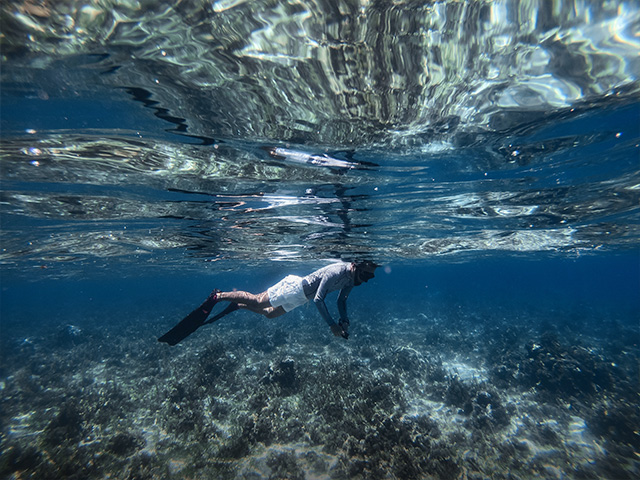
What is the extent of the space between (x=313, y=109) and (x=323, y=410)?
1123 centimetres

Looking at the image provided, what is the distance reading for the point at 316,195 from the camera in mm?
10844

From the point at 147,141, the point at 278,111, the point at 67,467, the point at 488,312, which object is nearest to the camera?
the point at 278,111

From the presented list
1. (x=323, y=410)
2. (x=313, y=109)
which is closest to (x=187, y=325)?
(x=323, y=410)

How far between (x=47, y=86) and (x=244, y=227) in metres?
9.91

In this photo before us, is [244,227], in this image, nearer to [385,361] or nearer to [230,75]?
[230,75]

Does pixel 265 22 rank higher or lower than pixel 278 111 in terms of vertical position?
higher

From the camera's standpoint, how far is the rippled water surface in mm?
4223

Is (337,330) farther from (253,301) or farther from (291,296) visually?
(253,301)

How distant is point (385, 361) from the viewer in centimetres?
1636

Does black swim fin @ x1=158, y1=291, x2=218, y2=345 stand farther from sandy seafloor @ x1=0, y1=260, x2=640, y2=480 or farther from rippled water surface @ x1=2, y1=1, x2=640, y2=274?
rippled water surface @ x1=2, y1=1, x2=640, y2=274

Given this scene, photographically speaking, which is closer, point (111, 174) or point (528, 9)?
point (528, 9)

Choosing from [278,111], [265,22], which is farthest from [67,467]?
[265,22]

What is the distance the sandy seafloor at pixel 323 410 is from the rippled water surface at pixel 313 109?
827cm

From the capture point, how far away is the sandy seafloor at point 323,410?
9.05 meters
